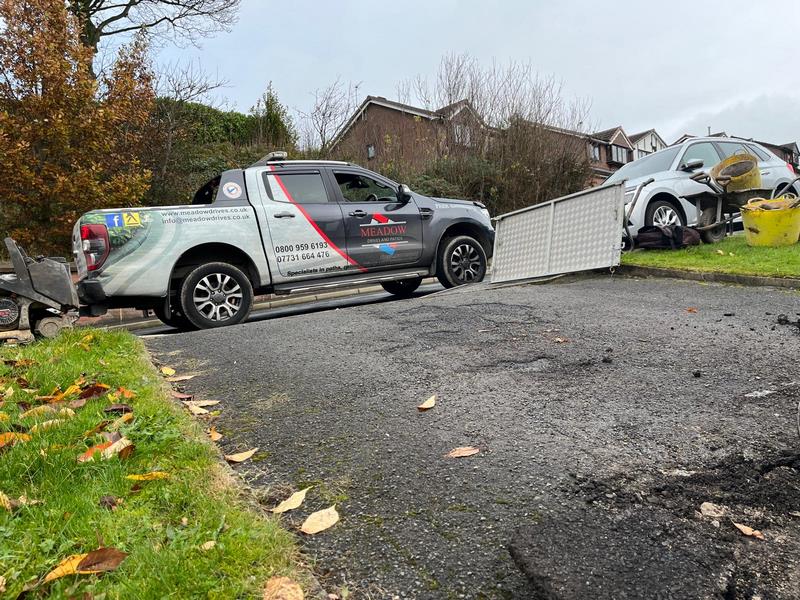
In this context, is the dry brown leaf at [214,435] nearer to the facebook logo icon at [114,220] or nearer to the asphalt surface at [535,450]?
the asphalt surface at [535,450]

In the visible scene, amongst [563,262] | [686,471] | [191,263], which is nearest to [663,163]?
[563,262]

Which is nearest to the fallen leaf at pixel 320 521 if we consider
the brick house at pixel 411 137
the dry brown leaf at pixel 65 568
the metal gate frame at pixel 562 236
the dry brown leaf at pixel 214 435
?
the dry brown leaf at pixel 65 568

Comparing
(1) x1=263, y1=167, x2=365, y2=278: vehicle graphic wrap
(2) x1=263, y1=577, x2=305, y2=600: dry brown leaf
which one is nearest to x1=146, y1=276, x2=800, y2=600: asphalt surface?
(2) x1=263, y1=577, x2=305, y2=600: dry brown leaf

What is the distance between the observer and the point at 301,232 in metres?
7.09

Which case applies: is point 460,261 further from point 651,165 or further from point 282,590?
point 282,590

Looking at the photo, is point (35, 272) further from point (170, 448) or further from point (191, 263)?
point (170, 448)

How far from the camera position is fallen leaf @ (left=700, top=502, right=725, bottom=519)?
1.84m

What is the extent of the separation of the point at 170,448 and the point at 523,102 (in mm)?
15522

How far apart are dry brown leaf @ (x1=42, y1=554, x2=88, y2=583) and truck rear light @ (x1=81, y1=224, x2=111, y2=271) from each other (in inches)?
197

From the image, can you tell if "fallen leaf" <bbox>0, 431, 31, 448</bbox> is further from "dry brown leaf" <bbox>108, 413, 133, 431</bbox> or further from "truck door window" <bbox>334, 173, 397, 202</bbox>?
"truck door window" <bbox>334, 173, 397, 202</bbox>

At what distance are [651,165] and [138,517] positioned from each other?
10.4 metres

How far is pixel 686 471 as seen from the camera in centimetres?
213

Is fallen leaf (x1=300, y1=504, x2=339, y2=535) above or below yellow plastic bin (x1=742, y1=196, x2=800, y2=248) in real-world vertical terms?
below

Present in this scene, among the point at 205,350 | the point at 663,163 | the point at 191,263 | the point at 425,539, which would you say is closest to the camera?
the point at 425,539
